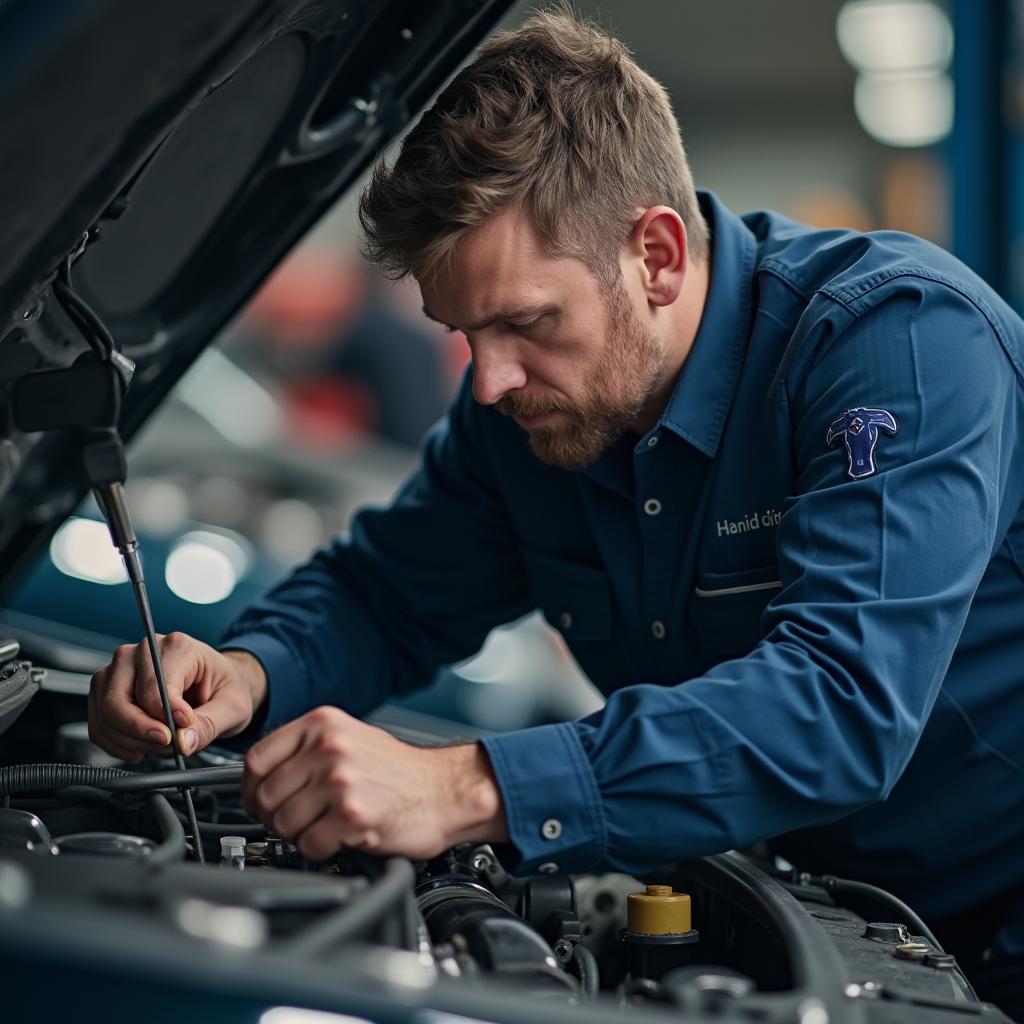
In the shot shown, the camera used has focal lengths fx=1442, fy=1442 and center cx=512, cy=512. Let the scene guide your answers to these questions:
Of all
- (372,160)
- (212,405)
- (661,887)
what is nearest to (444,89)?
(372,160)

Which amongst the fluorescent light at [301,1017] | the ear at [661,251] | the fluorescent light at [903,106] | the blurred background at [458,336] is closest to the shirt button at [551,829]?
the fluorescent light at [301,1017]

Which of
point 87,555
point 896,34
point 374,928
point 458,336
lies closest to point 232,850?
point 374,928

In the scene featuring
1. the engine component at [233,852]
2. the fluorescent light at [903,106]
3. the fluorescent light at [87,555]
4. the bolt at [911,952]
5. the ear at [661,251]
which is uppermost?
the fluorescent light at [903,106]

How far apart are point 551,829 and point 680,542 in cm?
50

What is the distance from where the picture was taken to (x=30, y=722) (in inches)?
67.2

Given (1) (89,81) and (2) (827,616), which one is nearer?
(1) (89,81)

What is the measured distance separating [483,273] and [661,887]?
600 millimetres

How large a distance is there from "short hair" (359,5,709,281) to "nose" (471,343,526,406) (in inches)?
3.8

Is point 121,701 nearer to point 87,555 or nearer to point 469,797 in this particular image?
point 469,797

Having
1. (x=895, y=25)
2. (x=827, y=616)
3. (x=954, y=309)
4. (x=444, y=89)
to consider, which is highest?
(x=895, y=25)

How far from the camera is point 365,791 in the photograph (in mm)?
1077

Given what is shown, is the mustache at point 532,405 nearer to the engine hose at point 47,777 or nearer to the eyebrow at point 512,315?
the eyebrow at point 512,315

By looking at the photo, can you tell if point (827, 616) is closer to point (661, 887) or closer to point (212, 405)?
point (661, 887)

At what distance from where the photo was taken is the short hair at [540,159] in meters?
1.38
